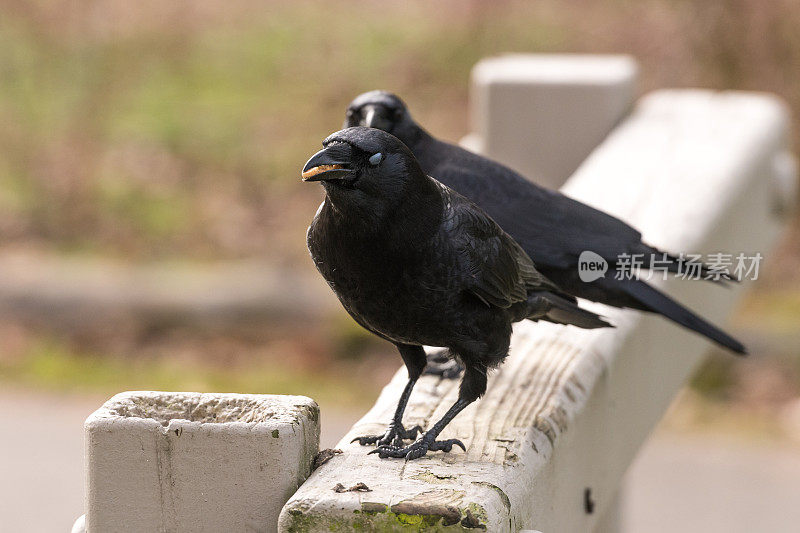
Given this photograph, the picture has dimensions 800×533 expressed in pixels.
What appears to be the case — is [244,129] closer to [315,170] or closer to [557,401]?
[557,401]

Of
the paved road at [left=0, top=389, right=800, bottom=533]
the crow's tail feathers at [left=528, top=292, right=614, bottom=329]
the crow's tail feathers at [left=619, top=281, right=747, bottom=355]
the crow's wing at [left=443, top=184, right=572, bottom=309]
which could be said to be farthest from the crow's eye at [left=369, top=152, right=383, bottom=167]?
the paved road at [left=0, top=389, right=800, bottom=533]

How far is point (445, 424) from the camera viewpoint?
218cm

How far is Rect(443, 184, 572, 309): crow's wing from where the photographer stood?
2.28 m

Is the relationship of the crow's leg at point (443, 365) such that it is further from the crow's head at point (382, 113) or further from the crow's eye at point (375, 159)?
the crow's head at point (382, 113)

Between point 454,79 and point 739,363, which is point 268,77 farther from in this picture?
point 739,363

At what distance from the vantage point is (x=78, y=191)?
7844 millimetres

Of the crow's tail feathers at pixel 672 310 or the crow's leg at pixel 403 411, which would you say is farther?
the crow's tail feathers at pixel 672 310

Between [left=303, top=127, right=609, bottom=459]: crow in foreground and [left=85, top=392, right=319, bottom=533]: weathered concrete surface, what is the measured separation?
30 cm

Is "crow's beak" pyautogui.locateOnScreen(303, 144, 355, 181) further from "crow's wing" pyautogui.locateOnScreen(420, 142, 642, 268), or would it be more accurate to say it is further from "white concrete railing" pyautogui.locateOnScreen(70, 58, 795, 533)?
"crow's wing" pyautogui.locateOnScreen(420, 142, 642, 268)

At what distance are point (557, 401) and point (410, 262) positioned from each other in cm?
38

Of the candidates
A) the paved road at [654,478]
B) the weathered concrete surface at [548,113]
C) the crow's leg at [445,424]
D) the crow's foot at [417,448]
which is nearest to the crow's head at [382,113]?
the crow's leg at [445,424]

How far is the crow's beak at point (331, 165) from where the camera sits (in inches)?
76.2

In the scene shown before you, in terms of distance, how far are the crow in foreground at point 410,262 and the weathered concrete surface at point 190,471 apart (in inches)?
12.0

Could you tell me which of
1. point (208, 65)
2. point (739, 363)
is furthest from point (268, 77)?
point (739, 363)
